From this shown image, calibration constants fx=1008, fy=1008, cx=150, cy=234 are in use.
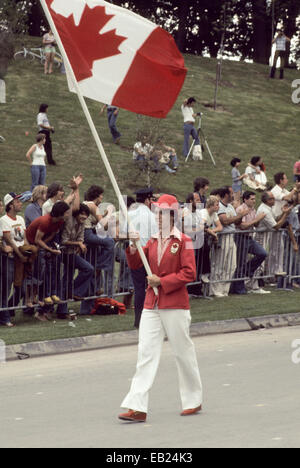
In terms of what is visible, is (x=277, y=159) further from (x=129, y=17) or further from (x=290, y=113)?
(x=129, y=17)

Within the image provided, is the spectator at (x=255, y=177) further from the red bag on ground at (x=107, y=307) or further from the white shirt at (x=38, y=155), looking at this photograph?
the red bag on ground at (x=107, y=307)

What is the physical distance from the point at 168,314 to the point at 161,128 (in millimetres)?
22724

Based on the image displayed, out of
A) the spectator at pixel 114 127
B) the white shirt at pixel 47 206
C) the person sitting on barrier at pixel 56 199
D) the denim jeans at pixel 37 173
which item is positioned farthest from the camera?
the spectator at pixel 114 127

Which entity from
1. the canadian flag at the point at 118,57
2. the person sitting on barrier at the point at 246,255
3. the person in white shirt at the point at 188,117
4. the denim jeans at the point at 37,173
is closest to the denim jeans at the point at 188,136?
the person in white shirt at the point at 188,117

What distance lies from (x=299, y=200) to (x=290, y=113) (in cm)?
2257

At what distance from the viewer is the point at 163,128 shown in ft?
104

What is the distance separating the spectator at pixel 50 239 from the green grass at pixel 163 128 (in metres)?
11.0

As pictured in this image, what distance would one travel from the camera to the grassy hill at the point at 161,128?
27.9 metres

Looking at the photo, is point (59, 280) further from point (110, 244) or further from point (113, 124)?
point (113, 124)

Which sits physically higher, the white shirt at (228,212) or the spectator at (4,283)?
the white shirt at (228,212)

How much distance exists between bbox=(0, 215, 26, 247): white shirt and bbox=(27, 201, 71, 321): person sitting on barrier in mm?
109

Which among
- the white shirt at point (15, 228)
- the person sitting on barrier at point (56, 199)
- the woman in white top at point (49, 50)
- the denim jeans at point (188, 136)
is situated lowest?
the white shirt at point (15, 228)

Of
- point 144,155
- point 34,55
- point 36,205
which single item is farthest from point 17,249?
point 34,55

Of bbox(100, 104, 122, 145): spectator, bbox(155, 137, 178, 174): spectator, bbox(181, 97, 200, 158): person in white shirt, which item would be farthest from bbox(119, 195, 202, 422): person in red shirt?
bbox(100, 104, 122, 145): spectator
